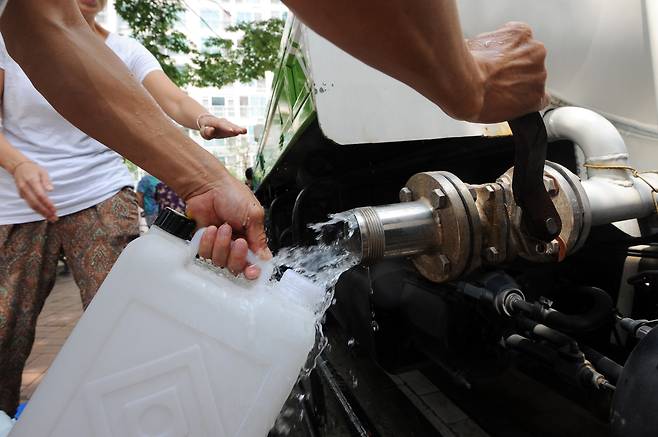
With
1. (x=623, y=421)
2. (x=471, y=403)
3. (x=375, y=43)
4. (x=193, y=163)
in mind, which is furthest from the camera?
(x=471, y=403)

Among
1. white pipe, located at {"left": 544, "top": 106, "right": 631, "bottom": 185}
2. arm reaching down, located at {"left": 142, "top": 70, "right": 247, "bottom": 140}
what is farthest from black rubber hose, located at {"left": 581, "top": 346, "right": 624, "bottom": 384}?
arm reaching down, located at {"left": 142, "top": 70, "right": 247, "bottom": 140}

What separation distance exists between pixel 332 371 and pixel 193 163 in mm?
1799

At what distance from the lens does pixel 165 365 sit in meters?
0.98

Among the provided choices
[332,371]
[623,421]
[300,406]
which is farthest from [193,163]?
[332,371]

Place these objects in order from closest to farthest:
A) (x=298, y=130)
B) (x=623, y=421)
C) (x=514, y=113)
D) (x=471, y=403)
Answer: (x=623, y=421), (x=514, y=113), (x=298, y=130), (x=471, y=403)

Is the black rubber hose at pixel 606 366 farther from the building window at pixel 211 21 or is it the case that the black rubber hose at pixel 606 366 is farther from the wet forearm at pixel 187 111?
the building window at pixel 211 21

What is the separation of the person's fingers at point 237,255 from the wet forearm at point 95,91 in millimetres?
186

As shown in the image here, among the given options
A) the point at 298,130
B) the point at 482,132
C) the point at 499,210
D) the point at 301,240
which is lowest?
the point at 301,240

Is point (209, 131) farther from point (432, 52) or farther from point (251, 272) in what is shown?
point (432, 52)

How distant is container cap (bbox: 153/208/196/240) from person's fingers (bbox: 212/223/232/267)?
89mm

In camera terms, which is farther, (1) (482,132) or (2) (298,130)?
(2) (298,130)

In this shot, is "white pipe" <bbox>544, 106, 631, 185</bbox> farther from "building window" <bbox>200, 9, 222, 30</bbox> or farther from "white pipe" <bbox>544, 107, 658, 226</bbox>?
"building window" <bbox>200, 9, 222, 30</bbox>

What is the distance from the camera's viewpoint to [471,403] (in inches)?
88.9

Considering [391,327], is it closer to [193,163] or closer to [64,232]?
[193,163]
